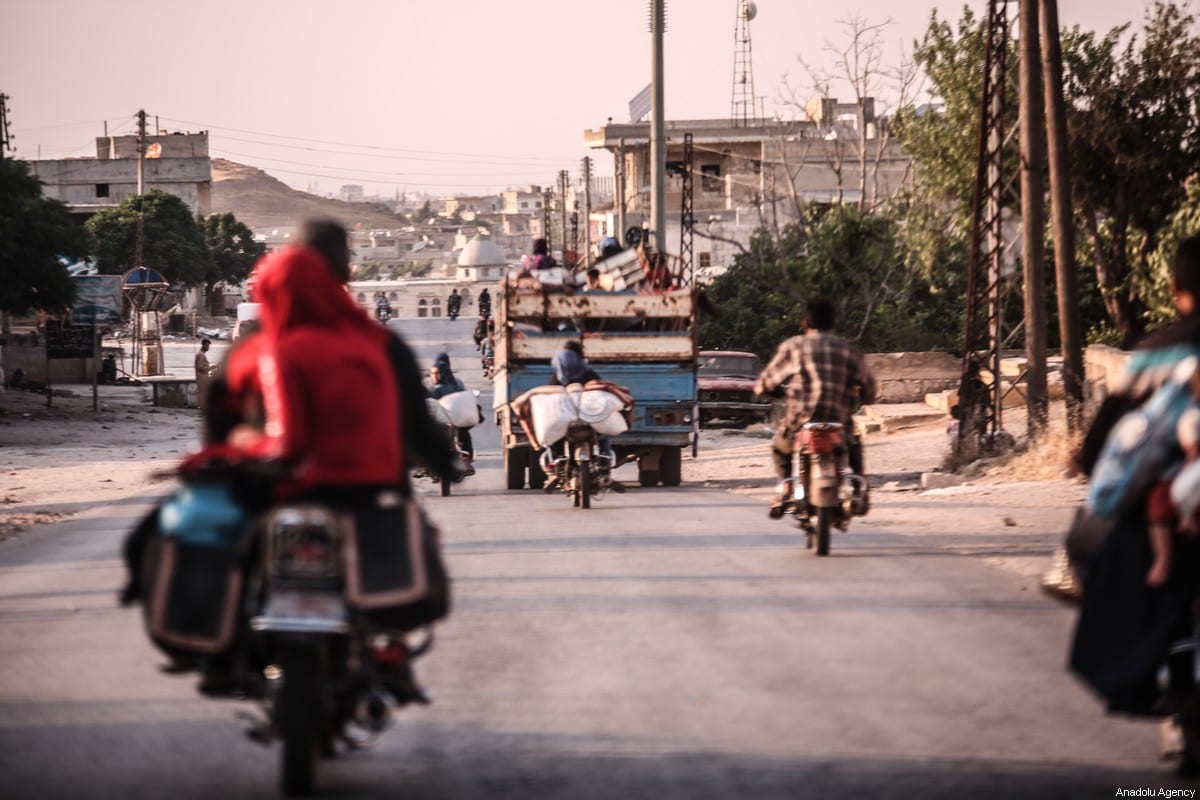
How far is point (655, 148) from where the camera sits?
3366cm

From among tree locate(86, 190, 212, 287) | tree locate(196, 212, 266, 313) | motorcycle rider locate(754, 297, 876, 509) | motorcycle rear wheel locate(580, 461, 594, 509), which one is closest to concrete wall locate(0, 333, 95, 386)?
motorcycle rear wheel locate(580, 461, 594, 509)

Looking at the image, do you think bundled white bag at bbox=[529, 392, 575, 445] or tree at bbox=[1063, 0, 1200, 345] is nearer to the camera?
bundled white bag at bbox=[529, 392, 575, 445]

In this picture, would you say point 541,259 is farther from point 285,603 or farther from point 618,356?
point 285,603

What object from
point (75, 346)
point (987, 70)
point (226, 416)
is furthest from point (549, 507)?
point (75, 346)

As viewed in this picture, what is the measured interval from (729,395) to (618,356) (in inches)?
566

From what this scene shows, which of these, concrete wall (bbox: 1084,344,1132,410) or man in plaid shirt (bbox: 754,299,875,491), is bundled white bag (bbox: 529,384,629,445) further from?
concrete wall (bbox: 1084,344,1132,410)

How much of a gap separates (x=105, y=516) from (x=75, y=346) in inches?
1304

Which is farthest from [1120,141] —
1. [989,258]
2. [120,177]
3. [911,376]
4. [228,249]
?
[120,177]

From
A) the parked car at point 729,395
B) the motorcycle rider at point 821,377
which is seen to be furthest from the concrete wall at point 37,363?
the motorcycle rider at point 821,377

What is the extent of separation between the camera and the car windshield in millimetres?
36688

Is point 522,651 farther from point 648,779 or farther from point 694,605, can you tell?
point 648,779

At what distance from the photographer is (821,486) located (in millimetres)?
12445

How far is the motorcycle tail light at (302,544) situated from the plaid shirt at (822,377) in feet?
23.3

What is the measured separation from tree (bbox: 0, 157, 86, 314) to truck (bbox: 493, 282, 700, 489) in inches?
836
